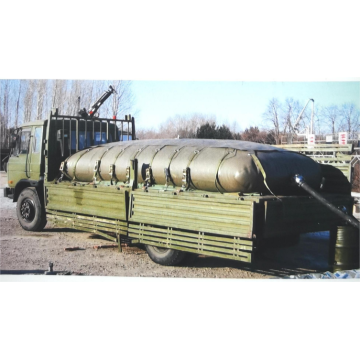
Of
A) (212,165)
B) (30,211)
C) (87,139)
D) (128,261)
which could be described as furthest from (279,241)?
(30,211)

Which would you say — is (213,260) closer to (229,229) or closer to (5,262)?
(229,229)

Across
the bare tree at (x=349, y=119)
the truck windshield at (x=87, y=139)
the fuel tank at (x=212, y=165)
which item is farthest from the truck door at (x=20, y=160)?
the bare tree at (x=349, y=119)

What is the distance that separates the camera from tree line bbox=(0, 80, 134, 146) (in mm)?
7852

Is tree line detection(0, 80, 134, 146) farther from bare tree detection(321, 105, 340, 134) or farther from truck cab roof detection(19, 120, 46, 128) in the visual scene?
bare tree detection(321, 105, 340, 134)

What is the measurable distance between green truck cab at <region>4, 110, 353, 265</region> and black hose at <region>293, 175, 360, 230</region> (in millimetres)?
170

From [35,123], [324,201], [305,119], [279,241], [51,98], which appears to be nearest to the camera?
[324,201]

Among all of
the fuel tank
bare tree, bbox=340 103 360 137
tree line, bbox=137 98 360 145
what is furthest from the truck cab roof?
bare tree, bbox=340 103 360 137

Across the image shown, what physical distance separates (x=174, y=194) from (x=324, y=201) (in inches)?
78.1

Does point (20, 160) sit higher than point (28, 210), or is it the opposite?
point (20, 160)

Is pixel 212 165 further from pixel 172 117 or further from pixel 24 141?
pixel 24 141

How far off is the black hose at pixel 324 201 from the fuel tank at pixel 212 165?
18cm

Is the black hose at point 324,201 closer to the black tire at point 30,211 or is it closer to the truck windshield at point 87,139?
the truck windshield at point 87,139

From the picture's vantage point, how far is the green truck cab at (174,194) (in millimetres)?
6035

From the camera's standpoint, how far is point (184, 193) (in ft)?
21.4
